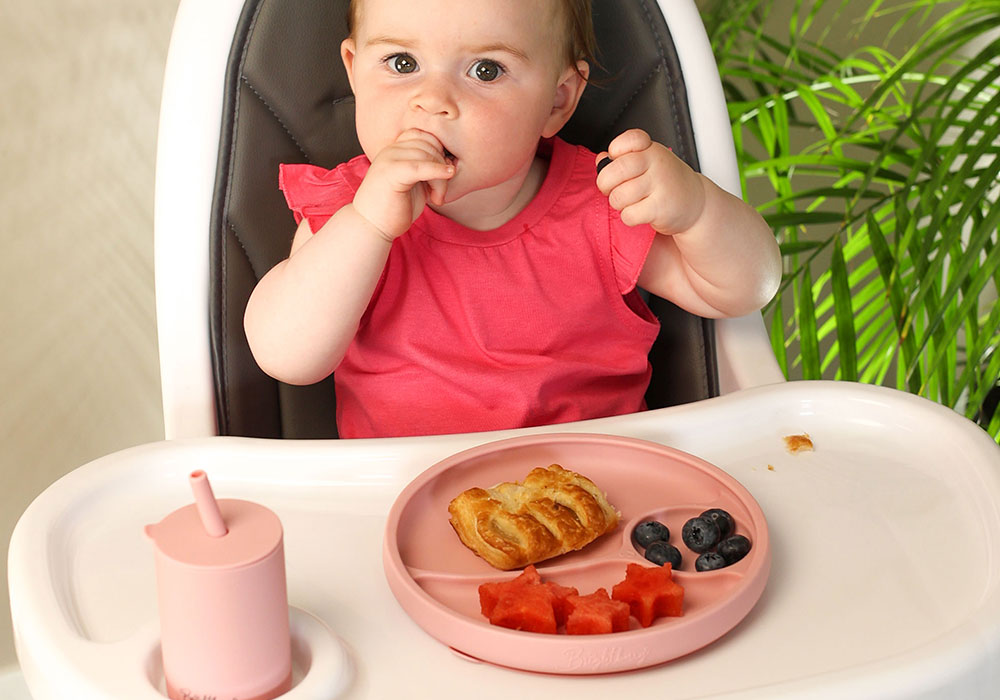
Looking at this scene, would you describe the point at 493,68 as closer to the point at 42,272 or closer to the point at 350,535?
the point at 350,535

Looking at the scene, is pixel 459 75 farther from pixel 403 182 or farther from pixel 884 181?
pixel 884 181

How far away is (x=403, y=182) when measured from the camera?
0.84 meters

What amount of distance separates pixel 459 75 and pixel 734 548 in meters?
0.47

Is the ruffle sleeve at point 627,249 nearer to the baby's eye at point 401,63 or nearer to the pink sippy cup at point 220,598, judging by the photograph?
the baby's eye at point 401,63

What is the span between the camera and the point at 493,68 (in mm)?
948

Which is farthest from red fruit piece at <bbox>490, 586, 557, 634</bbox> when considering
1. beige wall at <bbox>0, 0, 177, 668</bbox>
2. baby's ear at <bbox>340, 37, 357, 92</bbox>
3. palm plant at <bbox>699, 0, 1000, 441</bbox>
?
beige wall at <bbox>0, 0, 177, 668</bbox>

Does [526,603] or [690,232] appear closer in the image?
[526,603]

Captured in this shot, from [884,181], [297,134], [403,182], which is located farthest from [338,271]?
[884,181]

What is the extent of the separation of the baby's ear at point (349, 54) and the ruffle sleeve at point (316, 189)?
0.28 ft

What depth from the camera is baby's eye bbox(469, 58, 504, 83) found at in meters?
0.93

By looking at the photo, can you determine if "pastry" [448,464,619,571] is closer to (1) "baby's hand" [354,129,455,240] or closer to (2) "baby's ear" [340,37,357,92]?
(1) "baby's hand" [354,129,455,240]

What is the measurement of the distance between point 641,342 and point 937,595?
49 centimetres

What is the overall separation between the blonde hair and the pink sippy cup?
0.57m

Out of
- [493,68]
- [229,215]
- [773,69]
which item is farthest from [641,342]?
[773,69]
